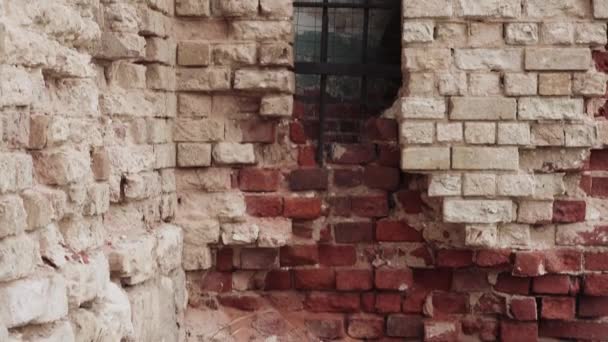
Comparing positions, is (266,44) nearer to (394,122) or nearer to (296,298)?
(394,122)

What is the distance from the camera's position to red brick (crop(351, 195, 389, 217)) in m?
4.16

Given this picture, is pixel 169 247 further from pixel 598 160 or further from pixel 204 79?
pixel 598 160

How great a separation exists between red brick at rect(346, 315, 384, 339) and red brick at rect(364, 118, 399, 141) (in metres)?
0.76

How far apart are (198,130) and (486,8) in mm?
1252

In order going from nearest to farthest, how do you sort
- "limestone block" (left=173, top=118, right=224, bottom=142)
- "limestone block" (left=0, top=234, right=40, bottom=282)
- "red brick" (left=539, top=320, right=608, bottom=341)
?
"limestone block" (left=0, top=234, right=40, bottom=282) < "limestone block" (left=173, top=118, right=224, bottom=142) < "red brick" (left=539, top=320, right=608, bottom=341)

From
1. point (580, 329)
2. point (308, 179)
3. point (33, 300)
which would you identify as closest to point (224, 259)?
point (308, 179)

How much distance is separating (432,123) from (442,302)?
789 millimetres

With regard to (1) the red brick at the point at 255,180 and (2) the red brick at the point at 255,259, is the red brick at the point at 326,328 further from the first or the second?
(1) the red brick at the point at 255,180

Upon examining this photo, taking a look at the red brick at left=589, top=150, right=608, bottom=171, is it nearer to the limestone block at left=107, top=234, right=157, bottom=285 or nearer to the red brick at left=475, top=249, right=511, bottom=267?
the red brick at left=475, top=249, right=511, bottom=267

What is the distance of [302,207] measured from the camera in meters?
4.12

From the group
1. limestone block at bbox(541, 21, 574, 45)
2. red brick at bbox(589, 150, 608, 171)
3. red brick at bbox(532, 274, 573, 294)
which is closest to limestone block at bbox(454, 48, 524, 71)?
limestone block at bbox(541, 21, 574, 45)

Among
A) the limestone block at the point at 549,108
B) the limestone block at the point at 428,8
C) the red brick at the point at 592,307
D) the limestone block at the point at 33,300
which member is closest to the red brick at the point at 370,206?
the limestone block at the point at 549,108

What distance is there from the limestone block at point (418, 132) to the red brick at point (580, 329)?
37.9 inches

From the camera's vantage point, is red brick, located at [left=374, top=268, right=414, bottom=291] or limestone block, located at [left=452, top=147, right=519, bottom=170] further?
red brick, located at [left=374, top=268, right=414, bottom=291]
